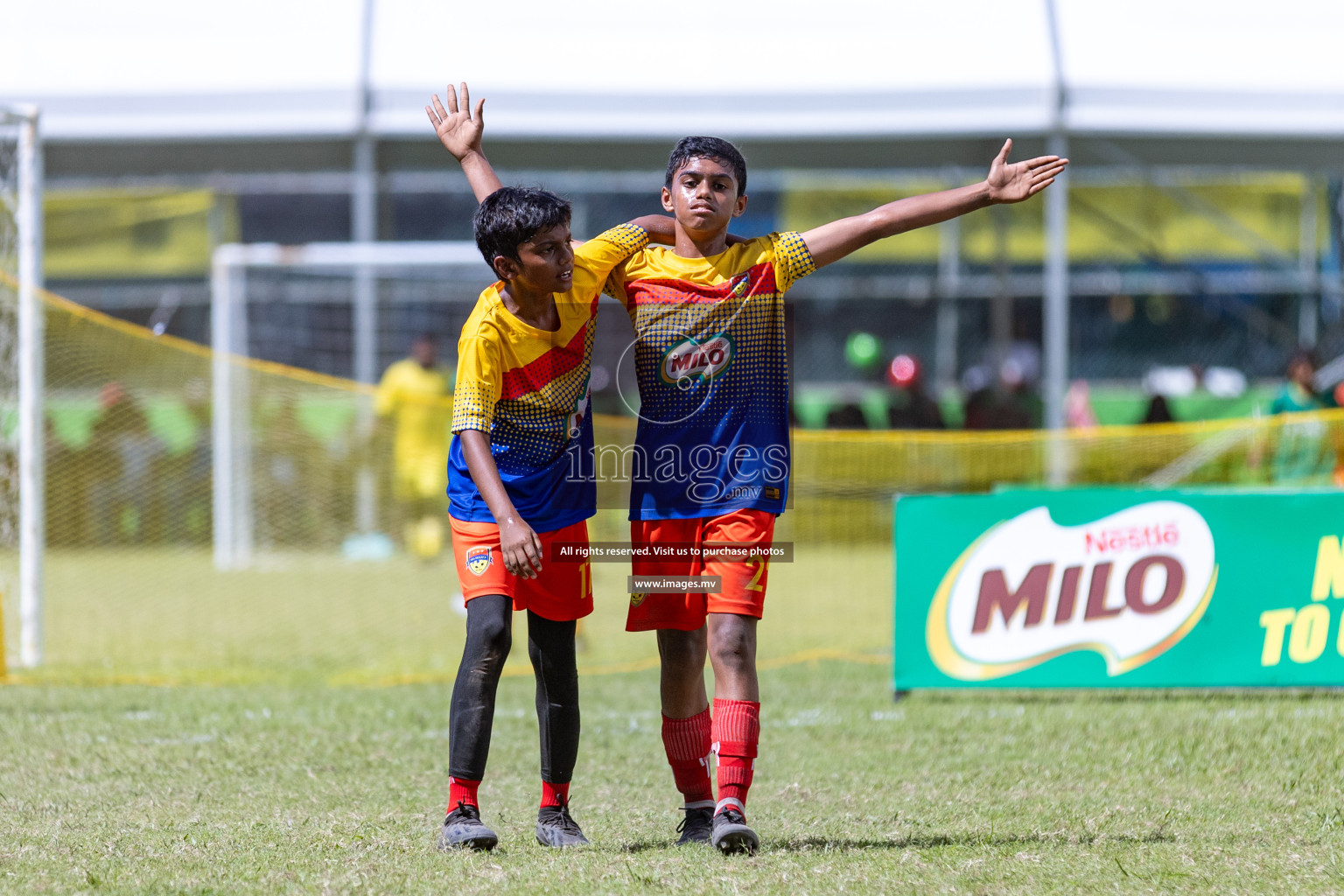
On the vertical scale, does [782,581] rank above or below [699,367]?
below

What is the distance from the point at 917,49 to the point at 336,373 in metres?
7.68

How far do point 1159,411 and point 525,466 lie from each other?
12922 mm

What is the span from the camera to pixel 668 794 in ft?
16.2

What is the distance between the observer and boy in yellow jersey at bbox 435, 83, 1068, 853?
13.2 feet

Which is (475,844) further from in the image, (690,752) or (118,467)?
(118,467)

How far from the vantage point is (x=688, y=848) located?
4.00 metres

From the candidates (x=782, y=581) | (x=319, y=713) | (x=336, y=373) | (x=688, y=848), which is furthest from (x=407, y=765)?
(x=336, y=373)

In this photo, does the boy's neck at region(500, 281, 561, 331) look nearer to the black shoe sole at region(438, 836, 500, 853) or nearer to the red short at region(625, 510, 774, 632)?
the red short at region(625, 510, 774, 632)

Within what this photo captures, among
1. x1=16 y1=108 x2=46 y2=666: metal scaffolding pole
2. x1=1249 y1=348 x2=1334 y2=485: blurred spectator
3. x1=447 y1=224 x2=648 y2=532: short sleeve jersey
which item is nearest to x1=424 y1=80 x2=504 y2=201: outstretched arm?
x1=447 y1=224 x2=648 y2=532: short sleeve jersey

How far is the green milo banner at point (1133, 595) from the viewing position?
6.65 meters

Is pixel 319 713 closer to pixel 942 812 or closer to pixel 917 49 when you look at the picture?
pixel 942 812

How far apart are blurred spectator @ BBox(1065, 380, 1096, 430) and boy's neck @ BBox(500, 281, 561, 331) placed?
527 inches

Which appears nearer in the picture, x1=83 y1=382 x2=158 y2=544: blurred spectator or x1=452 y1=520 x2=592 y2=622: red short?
x1=452 y1=520 x2=592 y2=622: red short

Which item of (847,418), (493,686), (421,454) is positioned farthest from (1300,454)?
(493,686)
